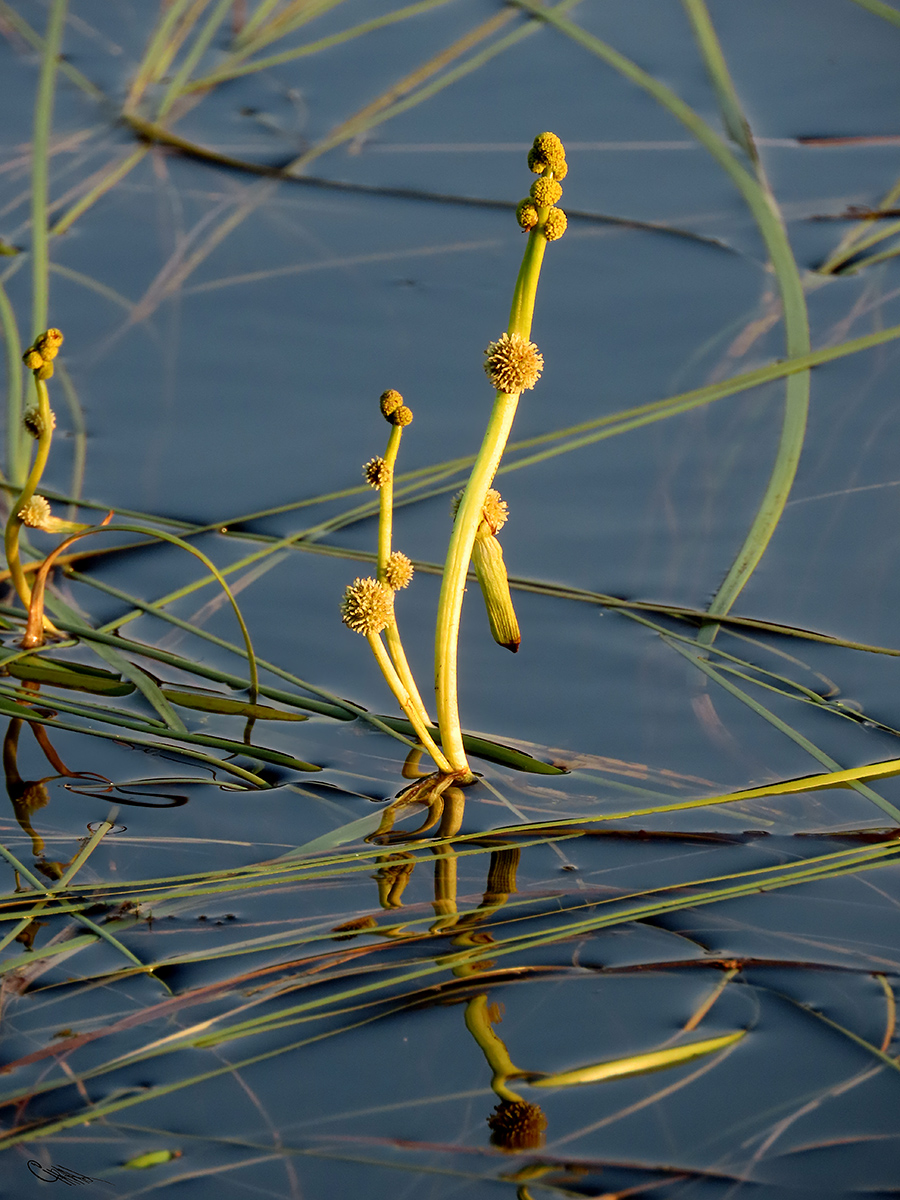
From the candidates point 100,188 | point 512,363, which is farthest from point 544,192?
point 100,188

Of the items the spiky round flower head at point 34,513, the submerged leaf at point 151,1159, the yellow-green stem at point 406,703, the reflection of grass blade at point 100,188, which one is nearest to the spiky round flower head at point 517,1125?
the submerged leaf at point 151,1159

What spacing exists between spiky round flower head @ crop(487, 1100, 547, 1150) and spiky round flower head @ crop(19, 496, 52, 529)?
0.69m

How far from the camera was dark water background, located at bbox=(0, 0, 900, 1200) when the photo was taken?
735 millimetres

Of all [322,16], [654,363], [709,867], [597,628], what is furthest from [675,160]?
[709,867]

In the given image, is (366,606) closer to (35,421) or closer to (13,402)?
(35,421)

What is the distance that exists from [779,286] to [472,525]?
3.16 ft

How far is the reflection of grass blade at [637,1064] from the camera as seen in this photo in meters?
0.75

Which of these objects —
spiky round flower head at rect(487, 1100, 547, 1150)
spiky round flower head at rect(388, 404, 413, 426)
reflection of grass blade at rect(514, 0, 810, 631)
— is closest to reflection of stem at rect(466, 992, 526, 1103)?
spiky round flower head at rect(487, 1100, 547, 1150)

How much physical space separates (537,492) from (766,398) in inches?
14.0

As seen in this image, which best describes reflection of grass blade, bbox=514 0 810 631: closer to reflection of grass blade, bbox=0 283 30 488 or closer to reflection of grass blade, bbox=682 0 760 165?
reflection of grass blade, bbox=682 0 760 165

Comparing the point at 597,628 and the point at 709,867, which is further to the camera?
the point at 597,628

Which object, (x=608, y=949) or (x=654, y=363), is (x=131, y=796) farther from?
(x=654, y=363)

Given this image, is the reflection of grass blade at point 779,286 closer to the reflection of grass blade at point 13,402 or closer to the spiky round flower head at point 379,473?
the spiky round flower head at point 379,473

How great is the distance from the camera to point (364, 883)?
35.7 inches
